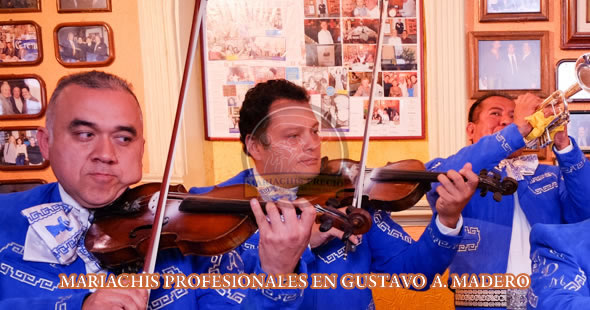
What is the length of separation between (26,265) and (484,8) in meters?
1.89

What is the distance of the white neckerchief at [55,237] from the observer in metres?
0.77

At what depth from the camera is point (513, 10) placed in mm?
1972

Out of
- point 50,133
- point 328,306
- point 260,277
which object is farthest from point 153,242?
point 328,306

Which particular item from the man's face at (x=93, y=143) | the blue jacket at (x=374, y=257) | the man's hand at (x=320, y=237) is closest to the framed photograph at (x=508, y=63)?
the blue jacket at (x=374, y=257)

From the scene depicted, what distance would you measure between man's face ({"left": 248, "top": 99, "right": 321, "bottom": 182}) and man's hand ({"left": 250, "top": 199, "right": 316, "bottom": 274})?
Result: 2.6 inches

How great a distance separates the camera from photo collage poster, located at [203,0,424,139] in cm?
140

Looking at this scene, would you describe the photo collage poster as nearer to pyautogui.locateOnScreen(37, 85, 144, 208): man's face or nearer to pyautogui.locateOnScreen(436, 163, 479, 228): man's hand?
pyautogui.locateOnScreen(436, 163, 479, 228): man's hand

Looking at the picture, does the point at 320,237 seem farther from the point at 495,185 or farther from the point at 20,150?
the point at 20,150

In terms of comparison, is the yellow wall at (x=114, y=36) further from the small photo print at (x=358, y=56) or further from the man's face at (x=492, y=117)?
the man's face at (x=492, y=117)

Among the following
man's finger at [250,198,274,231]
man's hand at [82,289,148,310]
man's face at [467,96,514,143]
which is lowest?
man's hand at [82,289,148,310]

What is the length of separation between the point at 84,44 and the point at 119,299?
1612 mm

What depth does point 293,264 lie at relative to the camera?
78cm

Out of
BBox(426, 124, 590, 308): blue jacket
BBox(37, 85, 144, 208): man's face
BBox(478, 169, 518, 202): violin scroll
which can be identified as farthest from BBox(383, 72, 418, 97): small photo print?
BBox(37, 85, 144, 208): man's face

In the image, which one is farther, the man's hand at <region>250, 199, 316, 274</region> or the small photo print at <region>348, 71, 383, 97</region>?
the small photo print at <region>348, 71, 383, 97</region>
